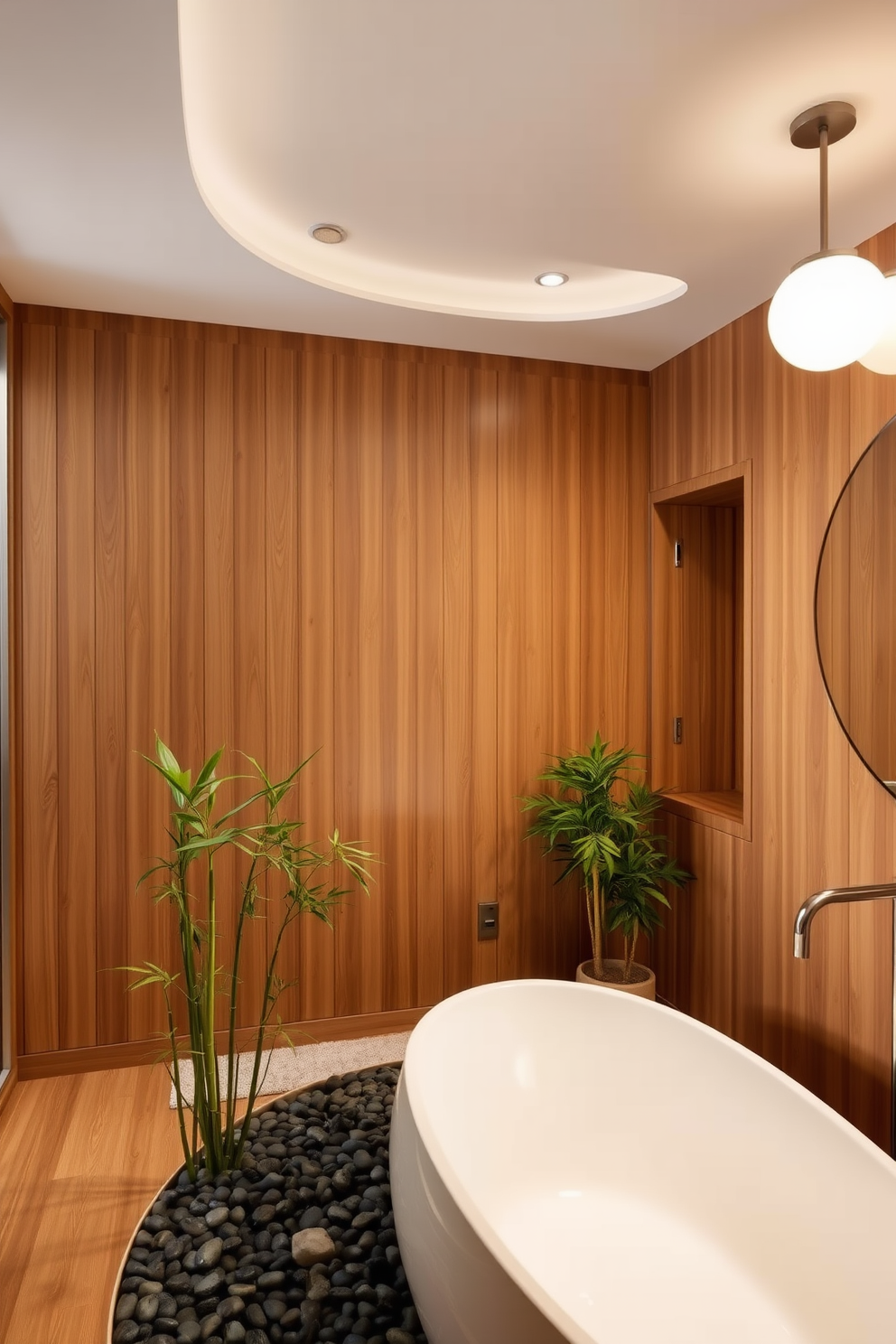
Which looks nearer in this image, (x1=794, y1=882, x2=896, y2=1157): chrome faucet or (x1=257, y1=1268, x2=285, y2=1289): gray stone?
(x1=794, y1=882, x2=896, y2=1157): chrome faucet

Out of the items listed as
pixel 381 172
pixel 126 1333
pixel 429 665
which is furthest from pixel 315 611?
pixel 126 1333

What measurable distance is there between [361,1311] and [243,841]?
1.43 meters

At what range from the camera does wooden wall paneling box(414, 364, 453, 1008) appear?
10.1ft

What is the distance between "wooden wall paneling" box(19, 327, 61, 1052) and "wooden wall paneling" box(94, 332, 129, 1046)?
0.13m

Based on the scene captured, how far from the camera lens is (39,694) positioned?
107 inches

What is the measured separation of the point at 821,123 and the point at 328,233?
1251 mm

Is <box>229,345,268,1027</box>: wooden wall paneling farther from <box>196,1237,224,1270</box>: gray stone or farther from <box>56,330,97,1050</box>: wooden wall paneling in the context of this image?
<box>196,1237,224,1270</box>: gray stone

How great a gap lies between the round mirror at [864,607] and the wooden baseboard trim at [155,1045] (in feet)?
6.07

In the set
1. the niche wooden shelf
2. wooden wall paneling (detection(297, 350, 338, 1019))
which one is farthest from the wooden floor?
the niche wooden shelf

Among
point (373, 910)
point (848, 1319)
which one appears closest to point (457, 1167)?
point (848, 1319)

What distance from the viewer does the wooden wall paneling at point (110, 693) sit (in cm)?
277

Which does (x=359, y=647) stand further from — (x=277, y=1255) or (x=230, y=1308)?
(x=230, y=1308)

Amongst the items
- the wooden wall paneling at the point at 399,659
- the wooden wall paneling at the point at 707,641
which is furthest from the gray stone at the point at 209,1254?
the wooden wall paneling at the point at 707,641

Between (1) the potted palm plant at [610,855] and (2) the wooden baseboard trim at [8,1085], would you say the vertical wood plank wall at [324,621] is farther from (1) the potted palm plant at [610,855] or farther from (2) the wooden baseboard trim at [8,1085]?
(1) the potted palm plant at [610,855]
